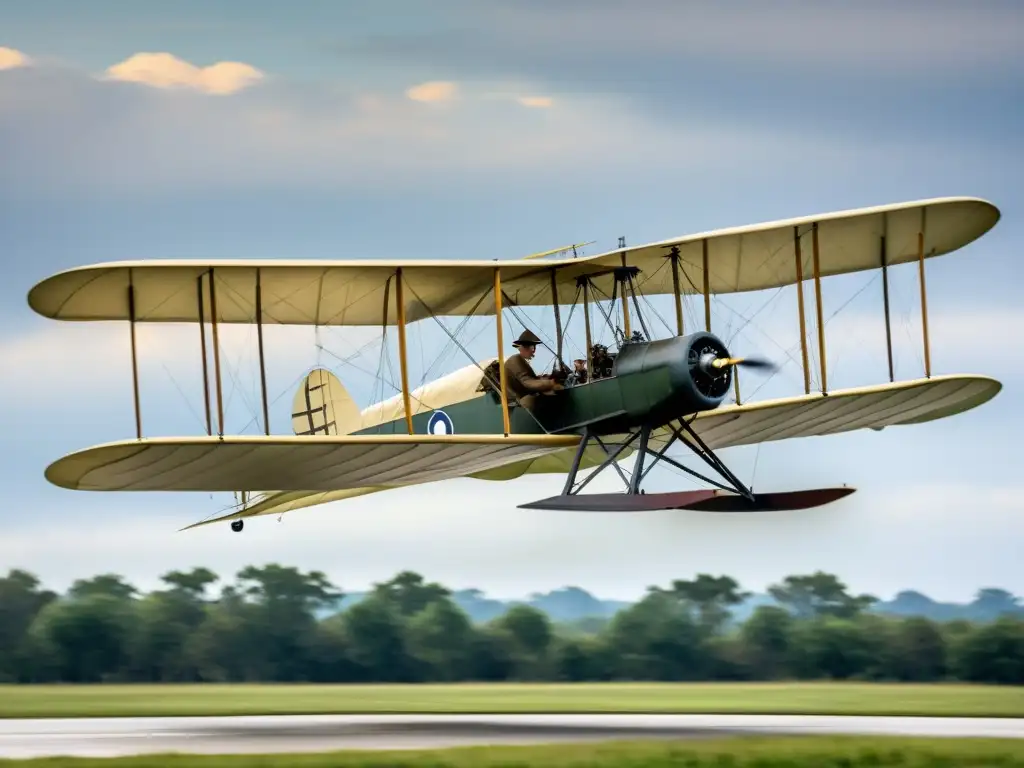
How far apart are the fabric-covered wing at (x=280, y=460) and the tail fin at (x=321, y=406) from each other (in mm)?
3981

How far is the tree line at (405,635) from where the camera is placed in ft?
98.0

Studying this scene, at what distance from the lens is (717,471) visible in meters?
18.0

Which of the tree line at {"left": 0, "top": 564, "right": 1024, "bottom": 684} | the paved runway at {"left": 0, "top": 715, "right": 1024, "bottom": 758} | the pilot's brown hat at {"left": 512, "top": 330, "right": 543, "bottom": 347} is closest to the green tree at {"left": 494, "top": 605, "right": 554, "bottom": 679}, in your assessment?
the tree line at {"left": 0, "top": 564, "right": 1024, "bottom": 684}

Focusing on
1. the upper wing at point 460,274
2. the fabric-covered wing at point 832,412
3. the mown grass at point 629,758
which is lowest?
the mown grass at point 629,758

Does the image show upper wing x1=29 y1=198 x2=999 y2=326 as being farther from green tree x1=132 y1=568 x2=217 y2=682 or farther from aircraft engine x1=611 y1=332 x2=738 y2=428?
green tree x1=132 y1=568 x2=217 y2=682

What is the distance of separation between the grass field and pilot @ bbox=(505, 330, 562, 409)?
20.1 ft

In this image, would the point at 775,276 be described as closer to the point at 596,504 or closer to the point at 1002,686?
the point at 596,504

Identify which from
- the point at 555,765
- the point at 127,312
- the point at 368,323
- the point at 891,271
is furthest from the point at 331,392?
the point at 555,765

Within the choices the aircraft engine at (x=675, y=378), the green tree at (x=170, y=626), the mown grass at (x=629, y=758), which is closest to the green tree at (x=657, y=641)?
the green tree at (x=170, y=626)

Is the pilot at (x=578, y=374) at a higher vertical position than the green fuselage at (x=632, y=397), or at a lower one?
higher

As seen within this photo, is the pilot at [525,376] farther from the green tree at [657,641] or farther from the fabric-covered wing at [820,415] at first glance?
the green tree at [657,641]

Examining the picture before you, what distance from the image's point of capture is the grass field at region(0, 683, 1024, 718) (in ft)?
74.0

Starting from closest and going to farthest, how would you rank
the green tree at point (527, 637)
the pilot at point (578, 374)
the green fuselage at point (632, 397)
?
the green fuselage at point (632, 397) < the pilot at point (578, 374) < the green tree at point (527, 637)

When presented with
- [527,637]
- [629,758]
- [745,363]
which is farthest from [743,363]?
[527,637]
